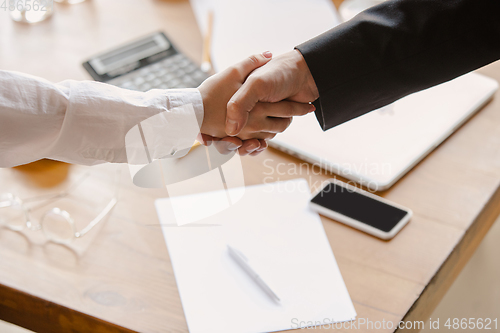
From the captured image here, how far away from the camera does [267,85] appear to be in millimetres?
661

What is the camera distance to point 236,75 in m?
0.69

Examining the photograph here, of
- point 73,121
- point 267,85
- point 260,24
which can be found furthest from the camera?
point 260,24

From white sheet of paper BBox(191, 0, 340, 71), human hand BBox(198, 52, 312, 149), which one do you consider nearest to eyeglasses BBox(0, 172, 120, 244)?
human hand BBox(198, 52, 312, 149)

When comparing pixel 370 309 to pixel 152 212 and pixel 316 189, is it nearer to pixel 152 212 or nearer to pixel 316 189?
pixel 316 189

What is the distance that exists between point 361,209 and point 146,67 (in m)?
0.50

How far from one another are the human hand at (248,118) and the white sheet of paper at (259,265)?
9cm

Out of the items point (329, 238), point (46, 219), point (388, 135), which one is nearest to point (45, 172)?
point (46, 219)

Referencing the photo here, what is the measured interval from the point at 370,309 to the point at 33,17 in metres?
0.95

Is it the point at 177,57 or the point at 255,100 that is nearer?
the point at 255,100

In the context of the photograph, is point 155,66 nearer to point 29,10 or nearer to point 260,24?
point 260,24

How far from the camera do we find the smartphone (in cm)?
63

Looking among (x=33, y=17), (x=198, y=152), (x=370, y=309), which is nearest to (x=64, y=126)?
(x=198, y=152)

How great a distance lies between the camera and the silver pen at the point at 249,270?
1.82 feet

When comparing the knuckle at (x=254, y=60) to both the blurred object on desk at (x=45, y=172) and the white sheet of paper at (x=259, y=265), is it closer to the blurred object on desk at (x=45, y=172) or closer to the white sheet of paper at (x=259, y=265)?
the white sheet of paper at (x=259, y=265)
